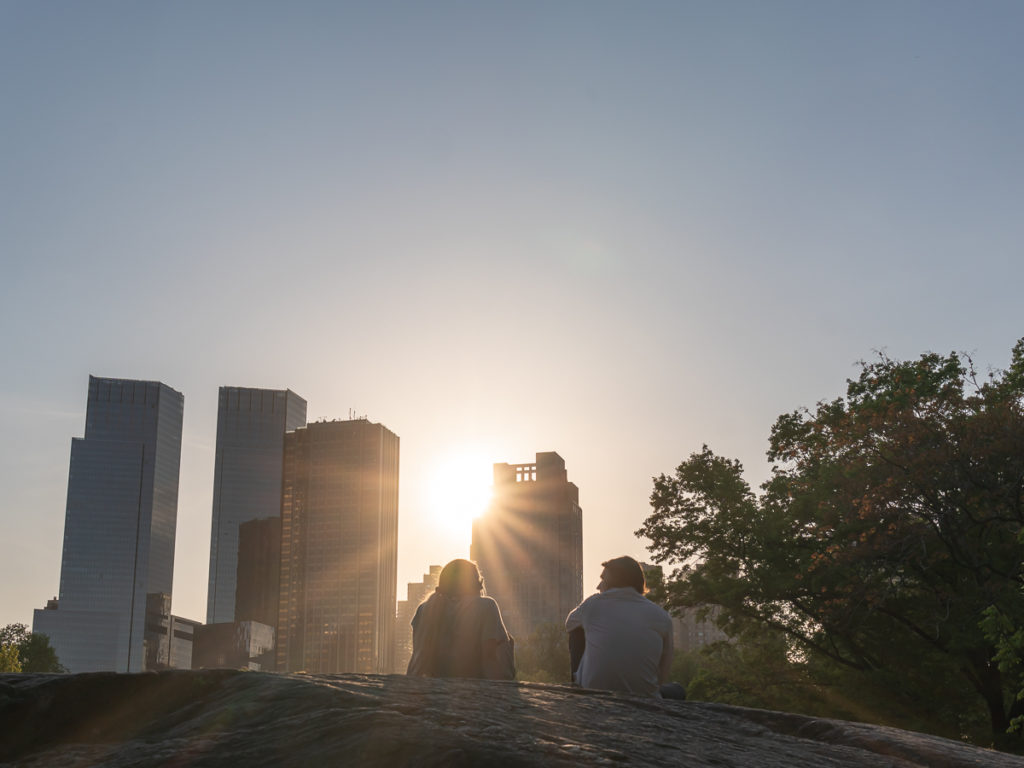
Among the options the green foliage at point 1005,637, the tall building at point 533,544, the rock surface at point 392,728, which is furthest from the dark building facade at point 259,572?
the rock surface at point 392,728

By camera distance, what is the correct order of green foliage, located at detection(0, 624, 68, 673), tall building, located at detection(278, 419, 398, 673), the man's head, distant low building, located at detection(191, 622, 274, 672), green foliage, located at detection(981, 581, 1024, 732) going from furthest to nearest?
1. tall building, located at detection(278, 419, 398, 673)
2. distant low building, located at detection(191, 622, 274, 672)
3. green foliage, located at detection(0, 624, 68, 673)
4. green foliage, located at detection(981, 581, 1024, 732)
5. the man's head

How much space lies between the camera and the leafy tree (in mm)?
15516

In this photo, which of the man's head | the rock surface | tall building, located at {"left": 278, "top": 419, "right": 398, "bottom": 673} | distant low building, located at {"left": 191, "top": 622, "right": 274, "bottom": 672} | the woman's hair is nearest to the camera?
the rock surface

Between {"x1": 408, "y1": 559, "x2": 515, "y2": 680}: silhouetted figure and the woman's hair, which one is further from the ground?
the woman's hair

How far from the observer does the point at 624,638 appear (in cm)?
613

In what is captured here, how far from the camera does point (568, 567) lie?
166000mm

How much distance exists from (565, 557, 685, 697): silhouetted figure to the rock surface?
211 centimetres

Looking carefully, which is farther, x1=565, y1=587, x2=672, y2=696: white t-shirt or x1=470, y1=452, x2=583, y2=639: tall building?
x1=470, y1=452, x2=583, y2=639: tall building

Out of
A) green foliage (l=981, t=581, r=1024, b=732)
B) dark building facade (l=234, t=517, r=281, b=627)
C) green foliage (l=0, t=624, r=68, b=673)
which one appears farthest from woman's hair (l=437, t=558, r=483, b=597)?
dark building facade (l=234, t=517, r=281, b=627)

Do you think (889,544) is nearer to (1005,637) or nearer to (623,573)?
(1005,637)

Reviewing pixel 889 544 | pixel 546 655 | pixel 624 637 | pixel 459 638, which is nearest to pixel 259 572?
pixel 546 655

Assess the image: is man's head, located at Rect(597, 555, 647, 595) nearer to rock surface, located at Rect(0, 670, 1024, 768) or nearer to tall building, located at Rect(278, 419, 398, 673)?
rock surface, located at Rect(0, 670, 1024, 768)

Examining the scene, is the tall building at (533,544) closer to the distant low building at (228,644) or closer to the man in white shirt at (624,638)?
the distant low building at (228,644)

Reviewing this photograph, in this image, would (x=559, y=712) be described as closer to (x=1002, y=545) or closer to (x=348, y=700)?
(x=348, y=700)
